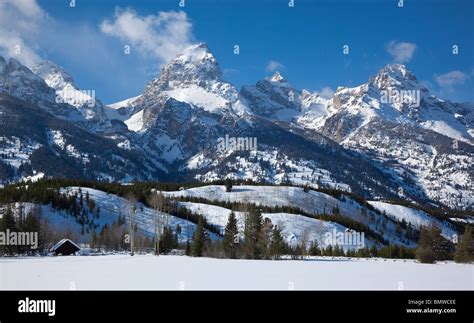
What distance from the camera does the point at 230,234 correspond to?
66375mm

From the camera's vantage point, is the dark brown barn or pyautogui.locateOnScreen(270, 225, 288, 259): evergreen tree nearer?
pyautogui.locateOnScreen(270, 225, 288, 259): evergreen tree

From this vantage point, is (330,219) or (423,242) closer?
(423,242)

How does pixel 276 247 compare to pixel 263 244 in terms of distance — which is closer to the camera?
pixel 263 244

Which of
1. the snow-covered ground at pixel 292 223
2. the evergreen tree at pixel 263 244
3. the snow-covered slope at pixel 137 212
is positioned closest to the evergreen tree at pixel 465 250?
the evergreen tree at pixel 263 244

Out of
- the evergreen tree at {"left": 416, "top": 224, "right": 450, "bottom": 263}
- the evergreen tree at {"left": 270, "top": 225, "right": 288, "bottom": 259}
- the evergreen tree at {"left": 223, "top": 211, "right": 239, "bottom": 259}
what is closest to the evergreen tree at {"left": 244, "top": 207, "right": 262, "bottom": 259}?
the evergreen tree at {"left": 223, "top": 211, "right": 239, "bottom": 259}

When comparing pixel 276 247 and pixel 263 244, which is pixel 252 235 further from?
pixel 276 247

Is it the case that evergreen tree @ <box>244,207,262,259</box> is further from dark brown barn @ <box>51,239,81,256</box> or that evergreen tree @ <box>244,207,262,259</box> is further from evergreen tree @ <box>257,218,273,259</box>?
dark brown barn @ <box>51,239,81,256</box>

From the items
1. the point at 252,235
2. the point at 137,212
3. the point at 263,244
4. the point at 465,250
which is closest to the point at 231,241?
the point at 252,235

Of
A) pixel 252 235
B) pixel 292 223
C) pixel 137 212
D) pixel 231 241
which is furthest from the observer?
pixel 292 223
